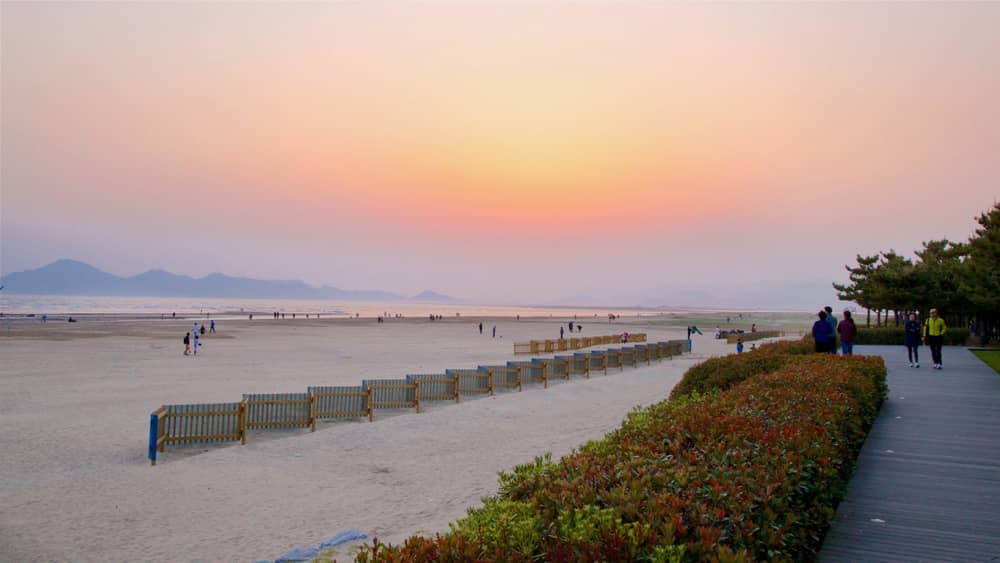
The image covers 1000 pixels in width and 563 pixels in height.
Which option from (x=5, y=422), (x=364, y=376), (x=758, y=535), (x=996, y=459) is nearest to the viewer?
(x=758, y=535)

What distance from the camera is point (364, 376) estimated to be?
3066 centimetres

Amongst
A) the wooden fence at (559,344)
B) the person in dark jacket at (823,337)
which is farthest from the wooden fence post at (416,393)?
the wooden fence at (559,344)

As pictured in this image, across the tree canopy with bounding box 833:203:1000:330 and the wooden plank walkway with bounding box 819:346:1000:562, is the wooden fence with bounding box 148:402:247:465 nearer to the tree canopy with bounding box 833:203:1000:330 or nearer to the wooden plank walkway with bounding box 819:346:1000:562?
the wooden plank walkway with bounding box 819:346:1000:562

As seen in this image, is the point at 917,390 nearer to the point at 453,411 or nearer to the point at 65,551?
the point at 453,411

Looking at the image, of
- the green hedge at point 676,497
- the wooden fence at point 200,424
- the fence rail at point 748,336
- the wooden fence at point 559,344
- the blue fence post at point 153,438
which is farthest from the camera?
the fence rail at point 748,336

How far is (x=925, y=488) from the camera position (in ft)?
25.6

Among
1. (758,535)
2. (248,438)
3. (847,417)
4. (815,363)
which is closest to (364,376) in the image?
(248,438)

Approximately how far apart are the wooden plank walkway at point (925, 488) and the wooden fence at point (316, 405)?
13.3 meters

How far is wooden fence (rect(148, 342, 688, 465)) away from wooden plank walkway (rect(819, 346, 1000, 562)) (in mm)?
13251

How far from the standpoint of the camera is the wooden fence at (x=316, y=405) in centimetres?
1527

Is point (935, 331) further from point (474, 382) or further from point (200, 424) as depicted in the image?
point (200, 424)

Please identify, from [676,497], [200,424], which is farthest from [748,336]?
[676,497]

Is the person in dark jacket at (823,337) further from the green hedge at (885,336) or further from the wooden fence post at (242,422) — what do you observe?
the green hedge at (885,336)

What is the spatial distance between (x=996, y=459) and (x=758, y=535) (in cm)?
712
